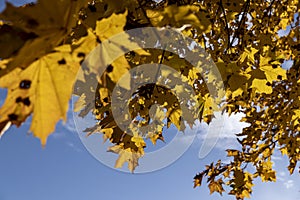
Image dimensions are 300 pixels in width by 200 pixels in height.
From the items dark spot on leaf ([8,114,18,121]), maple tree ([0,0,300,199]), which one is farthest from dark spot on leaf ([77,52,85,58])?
dark spot on leaf ([8,114,18,121])

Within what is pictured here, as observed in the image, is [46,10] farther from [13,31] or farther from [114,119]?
[114,119]

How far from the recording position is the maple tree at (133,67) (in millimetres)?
593

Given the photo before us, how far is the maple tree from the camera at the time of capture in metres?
0.59

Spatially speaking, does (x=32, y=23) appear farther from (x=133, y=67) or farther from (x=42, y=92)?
(x=133, y=67)

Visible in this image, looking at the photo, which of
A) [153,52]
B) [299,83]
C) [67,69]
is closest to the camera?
[67,69]

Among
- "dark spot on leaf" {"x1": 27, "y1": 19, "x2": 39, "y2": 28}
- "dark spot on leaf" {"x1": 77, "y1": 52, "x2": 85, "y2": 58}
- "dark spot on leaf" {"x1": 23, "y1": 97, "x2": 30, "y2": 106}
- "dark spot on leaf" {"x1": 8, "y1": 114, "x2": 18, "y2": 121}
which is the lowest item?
"dark spot on leaf" {"x1": 8, "y1": 114, "x2": 18, "y2": 121}

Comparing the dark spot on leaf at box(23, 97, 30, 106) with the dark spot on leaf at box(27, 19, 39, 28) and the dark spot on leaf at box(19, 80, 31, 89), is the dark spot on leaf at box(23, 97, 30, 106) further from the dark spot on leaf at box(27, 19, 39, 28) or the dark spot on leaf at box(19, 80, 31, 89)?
the dark spot on leaf at box(27, 19, 39, 28)

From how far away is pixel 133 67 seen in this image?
137cm

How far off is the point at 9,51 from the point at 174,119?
52.8 inches

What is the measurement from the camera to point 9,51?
56 cm

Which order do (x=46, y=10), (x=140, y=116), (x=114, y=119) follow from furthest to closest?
(x=140, y=116), (x=114, y=119), (x=46, y=10)

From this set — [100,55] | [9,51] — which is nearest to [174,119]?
[100,55]

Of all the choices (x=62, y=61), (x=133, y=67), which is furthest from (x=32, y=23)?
(x=133, y=67)

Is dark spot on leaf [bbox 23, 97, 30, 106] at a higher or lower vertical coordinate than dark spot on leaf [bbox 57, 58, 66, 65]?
lower
